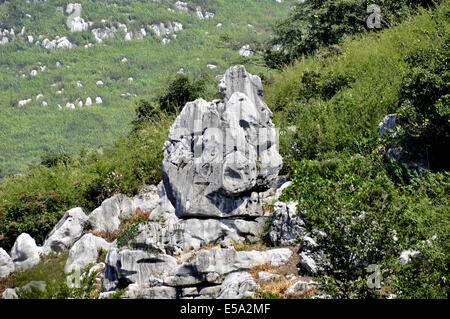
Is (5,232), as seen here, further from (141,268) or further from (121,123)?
(121,123)

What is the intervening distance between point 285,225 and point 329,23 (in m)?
13.9

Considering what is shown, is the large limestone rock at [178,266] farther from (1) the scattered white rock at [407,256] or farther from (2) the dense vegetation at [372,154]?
(1) the scattered white rock at [407,256]

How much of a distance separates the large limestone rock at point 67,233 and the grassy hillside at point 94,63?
34.7 meters

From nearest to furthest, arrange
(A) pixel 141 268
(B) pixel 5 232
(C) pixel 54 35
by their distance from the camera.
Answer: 1. (A) pixel 141 268
2. (B) pixel 5 232
3. (C) pixel 54 35

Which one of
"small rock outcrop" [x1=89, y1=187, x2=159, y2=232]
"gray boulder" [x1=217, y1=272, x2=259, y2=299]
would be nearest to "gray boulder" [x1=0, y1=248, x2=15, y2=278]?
"small rock outcrop" [x1=89, y1=187, x2=159, y2=232]

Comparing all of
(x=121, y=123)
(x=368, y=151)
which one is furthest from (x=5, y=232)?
(x=121, y=123)

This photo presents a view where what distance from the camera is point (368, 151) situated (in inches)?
508

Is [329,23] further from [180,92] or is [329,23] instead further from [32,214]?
[32,214]

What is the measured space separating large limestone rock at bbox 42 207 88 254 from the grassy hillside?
34.7m

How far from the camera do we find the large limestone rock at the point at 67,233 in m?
14.5

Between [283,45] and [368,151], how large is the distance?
45.3ft

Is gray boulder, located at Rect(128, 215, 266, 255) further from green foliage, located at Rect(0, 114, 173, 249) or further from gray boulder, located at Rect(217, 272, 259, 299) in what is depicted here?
green foliage, located at Rect(0, 114, 173, 249)

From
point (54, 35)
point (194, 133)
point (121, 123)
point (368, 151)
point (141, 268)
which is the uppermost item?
point (194, 133)

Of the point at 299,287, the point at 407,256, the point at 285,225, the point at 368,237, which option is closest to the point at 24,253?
the point at 285,225
